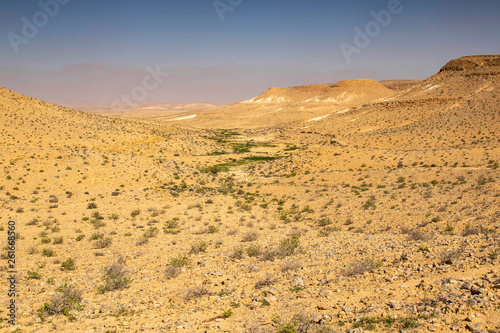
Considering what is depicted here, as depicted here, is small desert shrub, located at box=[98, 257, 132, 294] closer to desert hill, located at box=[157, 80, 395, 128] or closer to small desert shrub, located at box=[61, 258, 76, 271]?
small desert shrub, located at box=[61, 258, 76, 271]

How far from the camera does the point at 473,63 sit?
71.1 m

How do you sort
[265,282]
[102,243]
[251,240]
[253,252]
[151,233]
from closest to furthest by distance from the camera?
1. [265,282]
2. [253,252]
3. [102,243]
4. [251,240]
5. [151,233]

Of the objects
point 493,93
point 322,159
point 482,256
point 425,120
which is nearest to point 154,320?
point 482,256

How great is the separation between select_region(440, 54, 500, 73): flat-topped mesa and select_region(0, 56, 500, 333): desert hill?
41573 mm

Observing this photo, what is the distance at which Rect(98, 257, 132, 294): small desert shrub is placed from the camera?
7866mm

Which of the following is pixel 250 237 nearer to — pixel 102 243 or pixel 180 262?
pixel 180 262

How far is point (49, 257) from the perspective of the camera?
10.5 meters

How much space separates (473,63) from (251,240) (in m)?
83.9

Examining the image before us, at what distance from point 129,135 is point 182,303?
45231 mm

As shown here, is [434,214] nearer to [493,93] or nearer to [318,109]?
[493,93]

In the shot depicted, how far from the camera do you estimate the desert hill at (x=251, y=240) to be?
5.90 meters

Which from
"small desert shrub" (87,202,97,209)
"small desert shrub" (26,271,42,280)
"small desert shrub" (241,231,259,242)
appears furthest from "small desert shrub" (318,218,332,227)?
"small desert shrub" (87,202,97,209)

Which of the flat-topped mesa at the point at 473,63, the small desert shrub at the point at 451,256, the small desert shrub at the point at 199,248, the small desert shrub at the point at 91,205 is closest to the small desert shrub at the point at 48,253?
the small desert shrub at the point at 199,248

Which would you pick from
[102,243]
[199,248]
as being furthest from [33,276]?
[199,248]
